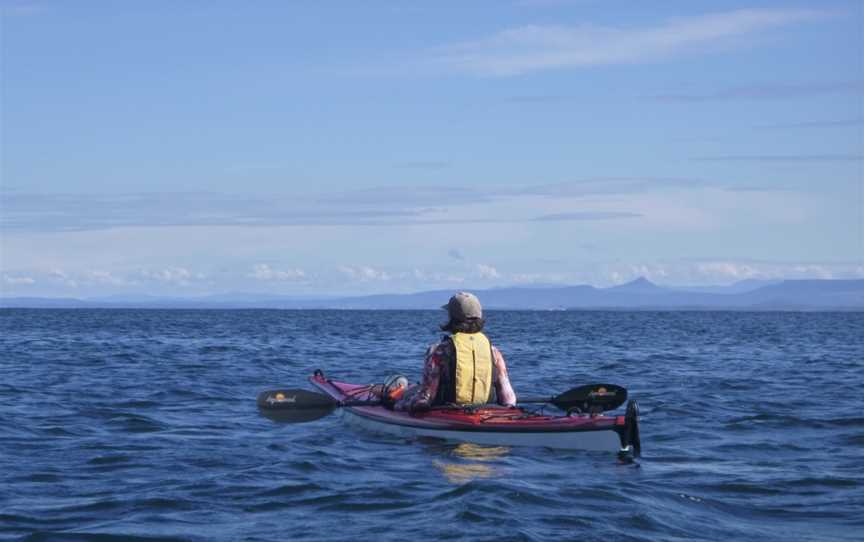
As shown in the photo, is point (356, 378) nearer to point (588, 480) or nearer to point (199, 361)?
point (199, 361)

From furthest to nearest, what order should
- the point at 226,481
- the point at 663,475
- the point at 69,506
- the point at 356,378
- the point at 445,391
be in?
the point at 356,378 < the point at 445,391 < the point at 663,475 < the point at 226,481 < the point at 69,506

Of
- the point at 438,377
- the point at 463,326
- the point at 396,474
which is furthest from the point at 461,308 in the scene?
the point at 396,474

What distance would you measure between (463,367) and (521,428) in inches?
48.6

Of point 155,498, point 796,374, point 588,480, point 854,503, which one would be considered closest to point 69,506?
point 155,498

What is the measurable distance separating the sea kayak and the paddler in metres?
0.21

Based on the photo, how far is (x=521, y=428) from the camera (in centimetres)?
1448

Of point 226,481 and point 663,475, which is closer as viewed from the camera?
point 226,481

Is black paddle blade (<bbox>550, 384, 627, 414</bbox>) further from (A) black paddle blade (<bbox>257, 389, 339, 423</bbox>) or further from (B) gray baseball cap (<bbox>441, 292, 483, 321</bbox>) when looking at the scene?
(A) black paddle blade (<bbox>257, 389, 339, 423</bbox>)

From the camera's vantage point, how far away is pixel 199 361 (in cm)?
3503

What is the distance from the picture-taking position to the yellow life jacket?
49.0ft

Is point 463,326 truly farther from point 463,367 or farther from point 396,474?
point 396,474

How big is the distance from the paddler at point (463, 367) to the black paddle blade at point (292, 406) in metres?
1.87

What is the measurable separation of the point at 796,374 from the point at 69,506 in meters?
23.8

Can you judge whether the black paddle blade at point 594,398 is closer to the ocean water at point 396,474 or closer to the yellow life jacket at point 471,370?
the ocean water at point 396,474
